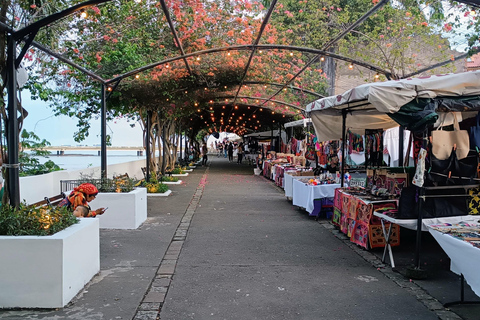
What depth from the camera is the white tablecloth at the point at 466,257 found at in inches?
150

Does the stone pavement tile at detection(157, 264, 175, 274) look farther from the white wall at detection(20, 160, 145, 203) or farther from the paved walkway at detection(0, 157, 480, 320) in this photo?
the white wall at detection(20, 160, 145, 203)

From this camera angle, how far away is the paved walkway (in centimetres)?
439

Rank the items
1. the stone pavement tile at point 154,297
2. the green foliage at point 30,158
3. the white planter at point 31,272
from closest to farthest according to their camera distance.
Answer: the white planter at point 31,272, the stone pavement tile at point 154,297, the green foliage at point 30,158

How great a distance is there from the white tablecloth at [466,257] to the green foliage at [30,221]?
13.7 ft

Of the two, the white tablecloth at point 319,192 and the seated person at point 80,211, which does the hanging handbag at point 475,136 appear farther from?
the seated person at point 80,211

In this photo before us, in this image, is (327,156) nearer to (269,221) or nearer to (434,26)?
(269,221)

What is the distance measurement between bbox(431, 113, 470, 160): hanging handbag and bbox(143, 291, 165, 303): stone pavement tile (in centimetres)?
389

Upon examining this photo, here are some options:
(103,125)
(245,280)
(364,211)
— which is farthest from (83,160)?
(245,280)

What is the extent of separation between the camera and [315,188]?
32.7ft

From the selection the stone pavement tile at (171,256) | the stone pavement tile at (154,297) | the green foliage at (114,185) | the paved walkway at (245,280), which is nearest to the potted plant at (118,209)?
the paved walkway at (245,280)

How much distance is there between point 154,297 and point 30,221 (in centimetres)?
160

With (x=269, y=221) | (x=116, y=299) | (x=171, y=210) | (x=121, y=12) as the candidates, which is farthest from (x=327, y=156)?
(x=116, y=299)

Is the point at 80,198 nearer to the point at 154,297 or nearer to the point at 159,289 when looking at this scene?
the point at 159,289

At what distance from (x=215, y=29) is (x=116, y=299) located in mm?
9968
